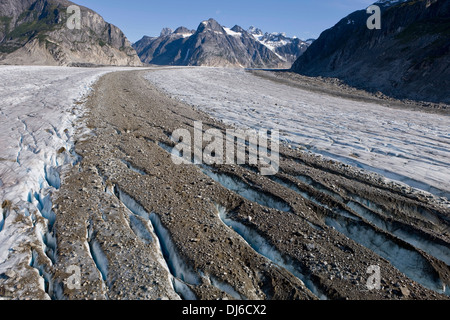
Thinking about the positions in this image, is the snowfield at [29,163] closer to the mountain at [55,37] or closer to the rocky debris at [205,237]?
the rocky debris at [205,237]

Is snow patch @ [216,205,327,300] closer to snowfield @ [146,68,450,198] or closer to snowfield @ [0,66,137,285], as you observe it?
snowfield @ [0,66,137,285]

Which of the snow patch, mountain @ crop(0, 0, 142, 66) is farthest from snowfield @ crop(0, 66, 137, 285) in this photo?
mountain @ crop(0, 0, 142, 66)

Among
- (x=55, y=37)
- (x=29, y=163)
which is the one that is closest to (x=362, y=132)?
(x=29, y=163)

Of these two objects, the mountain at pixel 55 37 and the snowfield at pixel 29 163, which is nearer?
the snowfield at pixel 29 163

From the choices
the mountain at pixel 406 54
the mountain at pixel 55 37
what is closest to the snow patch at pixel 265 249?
the mountain at pixel 406 54


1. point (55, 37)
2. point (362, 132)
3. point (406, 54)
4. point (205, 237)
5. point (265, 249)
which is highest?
point (55, 37)

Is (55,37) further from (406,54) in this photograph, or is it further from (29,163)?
(29,163)
